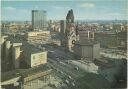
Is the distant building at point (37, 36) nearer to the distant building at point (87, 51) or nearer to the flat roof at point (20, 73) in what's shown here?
the distant building at point (87, 51)

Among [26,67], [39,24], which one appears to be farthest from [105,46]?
[39,24]

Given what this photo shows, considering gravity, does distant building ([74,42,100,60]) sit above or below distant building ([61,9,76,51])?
below

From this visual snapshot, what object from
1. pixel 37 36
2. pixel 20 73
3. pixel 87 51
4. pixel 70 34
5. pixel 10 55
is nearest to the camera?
pixel 20 73

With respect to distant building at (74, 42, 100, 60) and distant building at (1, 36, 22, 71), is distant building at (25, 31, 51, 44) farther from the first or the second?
distant building at (1, 36, 22, 71)

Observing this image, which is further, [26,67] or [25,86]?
[26,67]

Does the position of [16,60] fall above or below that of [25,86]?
above

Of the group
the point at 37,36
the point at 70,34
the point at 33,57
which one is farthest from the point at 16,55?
the point at 37,36

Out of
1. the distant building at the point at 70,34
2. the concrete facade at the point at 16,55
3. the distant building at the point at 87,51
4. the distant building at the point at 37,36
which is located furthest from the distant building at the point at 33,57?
the distant building at the point at 37,36

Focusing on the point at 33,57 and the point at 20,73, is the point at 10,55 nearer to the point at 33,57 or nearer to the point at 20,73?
the point at 33,57

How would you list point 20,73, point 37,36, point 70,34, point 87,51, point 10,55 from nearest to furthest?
point 20,73, point 10,55, point 87,51, point 70,34, point 37,36

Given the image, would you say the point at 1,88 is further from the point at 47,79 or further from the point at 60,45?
the point at 60,45

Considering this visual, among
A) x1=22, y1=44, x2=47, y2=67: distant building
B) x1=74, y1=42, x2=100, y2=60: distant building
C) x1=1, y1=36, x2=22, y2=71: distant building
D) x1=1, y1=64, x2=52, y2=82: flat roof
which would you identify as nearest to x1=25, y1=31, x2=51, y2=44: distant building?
x1=74, y1=42, x2=100, y2=60: distant building
